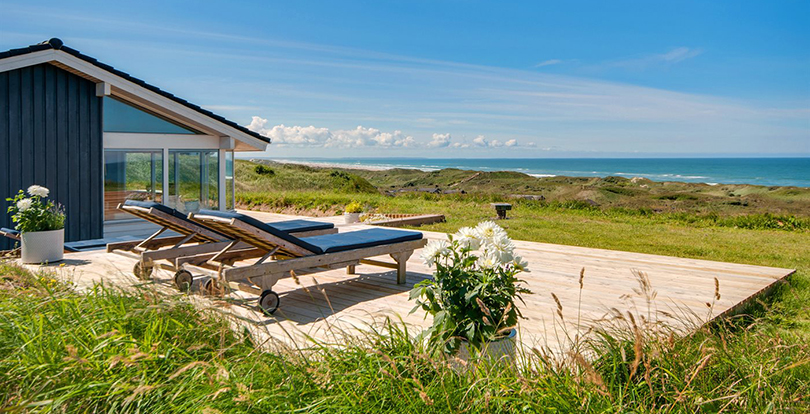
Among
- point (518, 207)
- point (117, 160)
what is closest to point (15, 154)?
point (117, 160)

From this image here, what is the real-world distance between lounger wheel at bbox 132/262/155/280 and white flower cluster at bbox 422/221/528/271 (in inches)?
136

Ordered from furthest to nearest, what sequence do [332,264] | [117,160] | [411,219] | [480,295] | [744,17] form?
[744,17], [411,219], [117,160], [332,264], [480,295]

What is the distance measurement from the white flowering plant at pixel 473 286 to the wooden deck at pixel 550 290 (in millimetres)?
939

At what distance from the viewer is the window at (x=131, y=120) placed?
8742 millimetres

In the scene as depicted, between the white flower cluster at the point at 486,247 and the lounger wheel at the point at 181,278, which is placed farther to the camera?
the lounger wheel at the point at 181,278

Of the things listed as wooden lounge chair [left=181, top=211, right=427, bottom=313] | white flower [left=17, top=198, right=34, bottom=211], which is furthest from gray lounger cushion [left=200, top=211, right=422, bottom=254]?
white flower [left=17, top=198, right=34, bottom=211]

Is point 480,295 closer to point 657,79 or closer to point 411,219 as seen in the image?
point 411,219

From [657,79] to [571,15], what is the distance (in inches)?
1114

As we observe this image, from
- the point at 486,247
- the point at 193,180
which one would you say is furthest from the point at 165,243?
the point at 193,180

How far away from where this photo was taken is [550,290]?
5.27 meters

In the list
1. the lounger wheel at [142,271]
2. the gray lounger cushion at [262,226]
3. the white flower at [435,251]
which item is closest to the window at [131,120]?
the lounger wheel at [142,271]

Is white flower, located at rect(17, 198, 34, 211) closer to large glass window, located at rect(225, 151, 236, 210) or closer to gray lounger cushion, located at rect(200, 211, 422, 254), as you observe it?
gray lounger cushion, located at rect(200, 211, 422, 254)

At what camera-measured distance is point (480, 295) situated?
2611mm

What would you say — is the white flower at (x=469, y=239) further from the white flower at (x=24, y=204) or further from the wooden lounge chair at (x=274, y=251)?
the white flower at (x=24, y=204)
